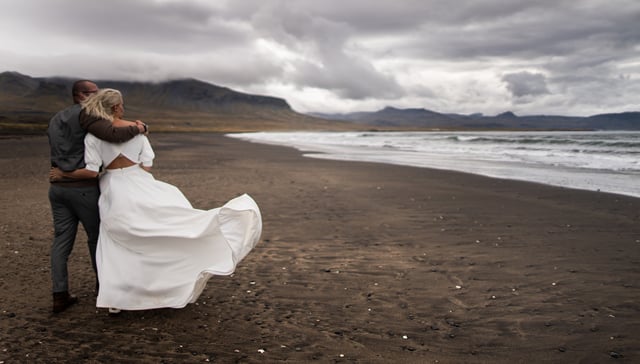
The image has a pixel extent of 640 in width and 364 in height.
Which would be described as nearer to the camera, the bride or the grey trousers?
the bride

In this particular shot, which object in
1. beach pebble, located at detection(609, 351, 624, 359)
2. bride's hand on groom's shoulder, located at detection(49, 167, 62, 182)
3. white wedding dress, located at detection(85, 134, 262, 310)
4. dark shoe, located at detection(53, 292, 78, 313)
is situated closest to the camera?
beach pebble, located at detection(609, 351, 624, 359)

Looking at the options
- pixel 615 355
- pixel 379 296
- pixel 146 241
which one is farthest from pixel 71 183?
pixel 615 355

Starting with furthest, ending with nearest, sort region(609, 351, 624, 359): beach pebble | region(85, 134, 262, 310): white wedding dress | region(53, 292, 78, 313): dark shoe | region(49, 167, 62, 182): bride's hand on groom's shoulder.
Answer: region(53, 292, 78, 313): dark shoe, region(49, 167, 62, 182): bride's hand on groom's shoulder, region(85, 134, 262, 310): white wedding dress, region(609, 351, 624, 359): beach pebble

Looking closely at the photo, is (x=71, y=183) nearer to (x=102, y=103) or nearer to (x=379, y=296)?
(x=102, y=103)

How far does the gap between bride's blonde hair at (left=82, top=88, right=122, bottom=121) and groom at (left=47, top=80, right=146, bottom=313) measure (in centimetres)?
8

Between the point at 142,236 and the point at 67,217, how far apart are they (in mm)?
955

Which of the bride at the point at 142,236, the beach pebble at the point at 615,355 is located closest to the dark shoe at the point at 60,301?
the bride at the point at 142,236

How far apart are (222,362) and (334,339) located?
41.4 inches

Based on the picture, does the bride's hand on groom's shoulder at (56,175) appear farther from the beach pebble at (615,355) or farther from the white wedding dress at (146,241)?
the beach pebble at (615,355)

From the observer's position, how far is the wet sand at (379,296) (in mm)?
4219

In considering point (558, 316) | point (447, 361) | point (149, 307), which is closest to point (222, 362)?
point (149, 307)

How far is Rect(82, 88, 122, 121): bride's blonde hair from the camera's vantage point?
4.55 meters

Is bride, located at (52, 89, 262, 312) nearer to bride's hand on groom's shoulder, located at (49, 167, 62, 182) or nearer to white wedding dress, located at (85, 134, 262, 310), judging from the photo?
white wedding dress, located at (85, 134, 262, 310)

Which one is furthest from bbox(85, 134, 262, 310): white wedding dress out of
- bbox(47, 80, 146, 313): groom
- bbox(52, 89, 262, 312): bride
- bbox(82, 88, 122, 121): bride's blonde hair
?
bbox(82, 88, 122, 121): bride's blonde hair
